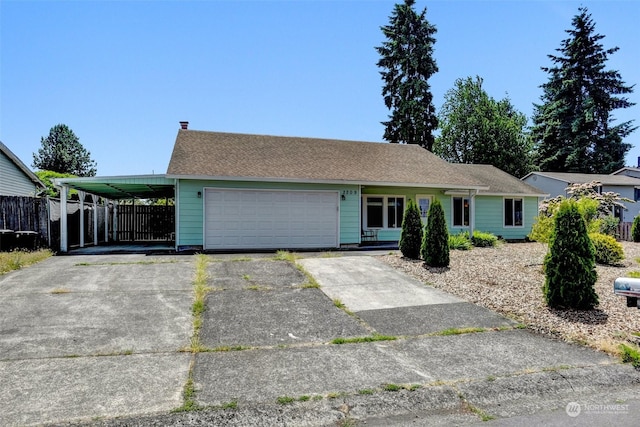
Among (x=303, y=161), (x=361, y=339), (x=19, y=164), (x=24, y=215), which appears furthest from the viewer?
(x=19, y=164)

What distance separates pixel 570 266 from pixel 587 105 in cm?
3747

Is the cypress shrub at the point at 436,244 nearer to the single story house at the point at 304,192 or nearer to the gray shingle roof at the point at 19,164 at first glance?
the single story house at the point at 304,192

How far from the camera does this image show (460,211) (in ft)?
57.7

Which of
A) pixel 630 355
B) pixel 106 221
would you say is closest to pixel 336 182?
pixel 630 355

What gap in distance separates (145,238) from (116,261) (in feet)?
30.4

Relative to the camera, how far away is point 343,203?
48.4ft

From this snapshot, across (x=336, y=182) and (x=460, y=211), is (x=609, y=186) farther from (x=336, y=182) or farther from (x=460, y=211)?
(x=336, y=182)

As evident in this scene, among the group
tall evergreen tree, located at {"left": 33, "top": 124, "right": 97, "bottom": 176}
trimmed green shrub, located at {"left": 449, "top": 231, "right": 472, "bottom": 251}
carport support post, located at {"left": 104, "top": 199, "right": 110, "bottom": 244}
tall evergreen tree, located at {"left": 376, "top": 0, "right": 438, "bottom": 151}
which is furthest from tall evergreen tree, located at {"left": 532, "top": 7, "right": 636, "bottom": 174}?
tall evergreen tree, located at {"left": 33, "top": 124, "right": 97, "bottom": 176}

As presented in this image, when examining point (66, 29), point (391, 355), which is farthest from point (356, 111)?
point (391, 355)

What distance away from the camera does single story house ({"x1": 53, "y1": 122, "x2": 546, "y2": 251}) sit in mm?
13289

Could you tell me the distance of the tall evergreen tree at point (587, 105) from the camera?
35.8 m

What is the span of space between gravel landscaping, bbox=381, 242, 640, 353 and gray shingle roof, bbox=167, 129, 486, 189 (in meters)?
4.30

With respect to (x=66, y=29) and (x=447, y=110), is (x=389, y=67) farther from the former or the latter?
(x=66, y=29)

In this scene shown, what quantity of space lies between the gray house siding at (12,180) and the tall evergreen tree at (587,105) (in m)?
42.5
